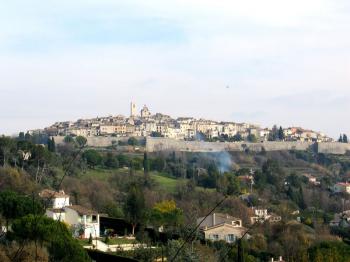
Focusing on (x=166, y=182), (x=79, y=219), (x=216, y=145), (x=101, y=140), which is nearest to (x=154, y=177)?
(x=166, y=182)

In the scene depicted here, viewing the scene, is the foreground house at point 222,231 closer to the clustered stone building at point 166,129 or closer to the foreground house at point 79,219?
the foreground house at point 79,219

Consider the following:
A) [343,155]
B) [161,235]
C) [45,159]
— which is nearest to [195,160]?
[343,155]

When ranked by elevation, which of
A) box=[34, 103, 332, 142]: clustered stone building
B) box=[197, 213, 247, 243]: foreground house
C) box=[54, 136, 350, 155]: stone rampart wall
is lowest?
box=[197, 213, 247, 243]: foreground house

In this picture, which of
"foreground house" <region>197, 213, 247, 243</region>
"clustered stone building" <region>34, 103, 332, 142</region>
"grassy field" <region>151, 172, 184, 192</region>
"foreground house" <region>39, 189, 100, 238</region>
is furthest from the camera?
"clustered stone building" <region>34, 103, 332, 142</region>

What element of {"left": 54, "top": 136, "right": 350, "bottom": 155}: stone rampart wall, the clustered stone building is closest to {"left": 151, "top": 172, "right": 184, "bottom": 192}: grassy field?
{"left": 54, "top": 136, "right": 350, "bottom": 155}: stone rampart wall

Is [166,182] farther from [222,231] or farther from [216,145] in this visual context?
[216,145]

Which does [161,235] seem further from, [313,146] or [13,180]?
[313,146]

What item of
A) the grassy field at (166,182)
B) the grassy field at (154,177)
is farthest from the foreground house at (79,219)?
the grassy field at (166,182)

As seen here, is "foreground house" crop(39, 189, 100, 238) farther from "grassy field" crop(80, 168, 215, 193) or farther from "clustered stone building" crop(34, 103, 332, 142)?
"clustered stone building" crop(34, 103, 332, 142)
